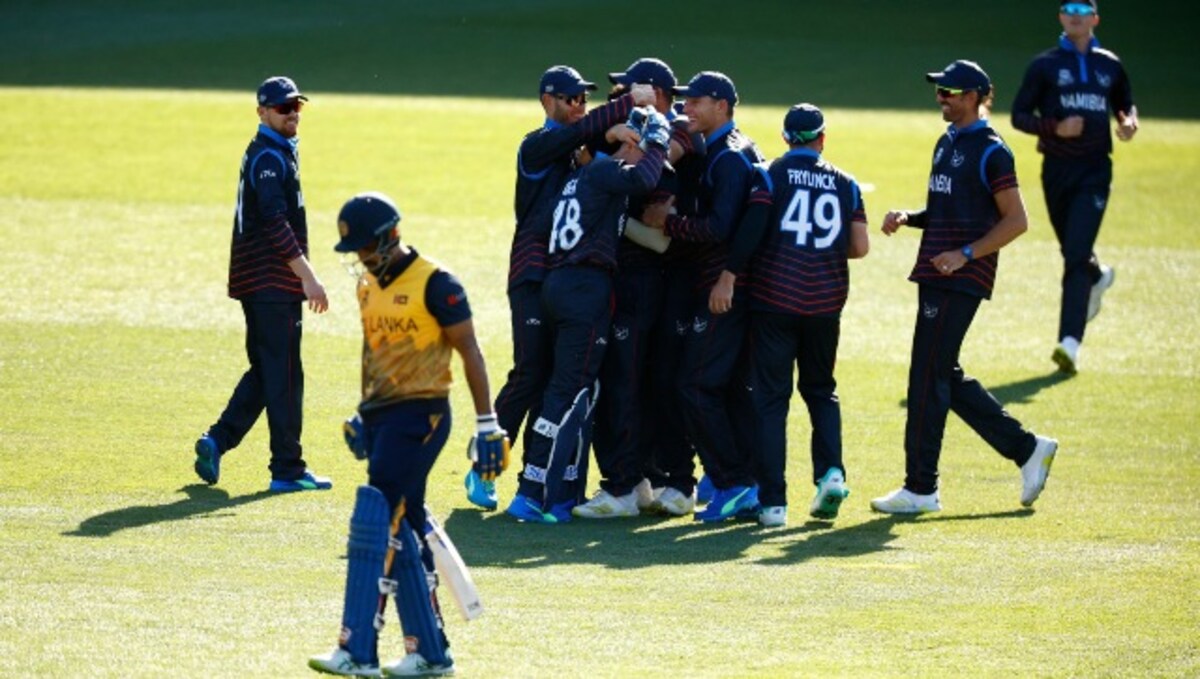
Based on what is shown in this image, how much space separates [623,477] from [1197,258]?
37.6ft

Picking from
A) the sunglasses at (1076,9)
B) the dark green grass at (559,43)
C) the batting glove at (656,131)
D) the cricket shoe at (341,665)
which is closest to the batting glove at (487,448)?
the cricket shoe at (341,665)

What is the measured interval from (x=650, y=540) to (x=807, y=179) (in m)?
2.14

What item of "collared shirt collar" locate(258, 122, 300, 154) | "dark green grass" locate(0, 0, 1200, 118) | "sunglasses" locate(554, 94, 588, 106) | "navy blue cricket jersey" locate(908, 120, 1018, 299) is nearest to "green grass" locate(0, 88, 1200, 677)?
"navy blue cricket jersey" locate(908, 120, 1018, 299)

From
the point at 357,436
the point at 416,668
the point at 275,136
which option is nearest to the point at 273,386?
the point at 275,136

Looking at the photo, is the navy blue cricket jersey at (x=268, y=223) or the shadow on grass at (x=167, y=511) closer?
the shadow on grass at (x=167, y=511)

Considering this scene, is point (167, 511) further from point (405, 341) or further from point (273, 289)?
point (405, 341)

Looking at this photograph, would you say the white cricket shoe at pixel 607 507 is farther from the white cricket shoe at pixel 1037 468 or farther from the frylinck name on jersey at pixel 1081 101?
the frylinck name on jersey at pixel 1081 101

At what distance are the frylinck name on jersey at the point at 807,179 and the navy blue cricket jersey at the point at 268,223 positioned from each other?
276cm

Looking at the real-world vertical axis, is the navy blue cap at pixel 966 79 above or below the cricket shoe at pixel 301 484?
above

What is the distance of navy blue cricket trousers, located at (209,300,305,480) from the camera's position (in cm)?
1135

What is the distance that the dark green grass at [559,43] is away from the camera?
3044 cm

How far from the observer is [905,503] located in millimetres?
11227

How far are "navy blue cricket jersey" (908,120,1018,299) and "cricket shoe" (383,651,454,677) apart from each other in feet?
14.4

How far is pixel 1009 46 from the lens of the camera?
33812mm
